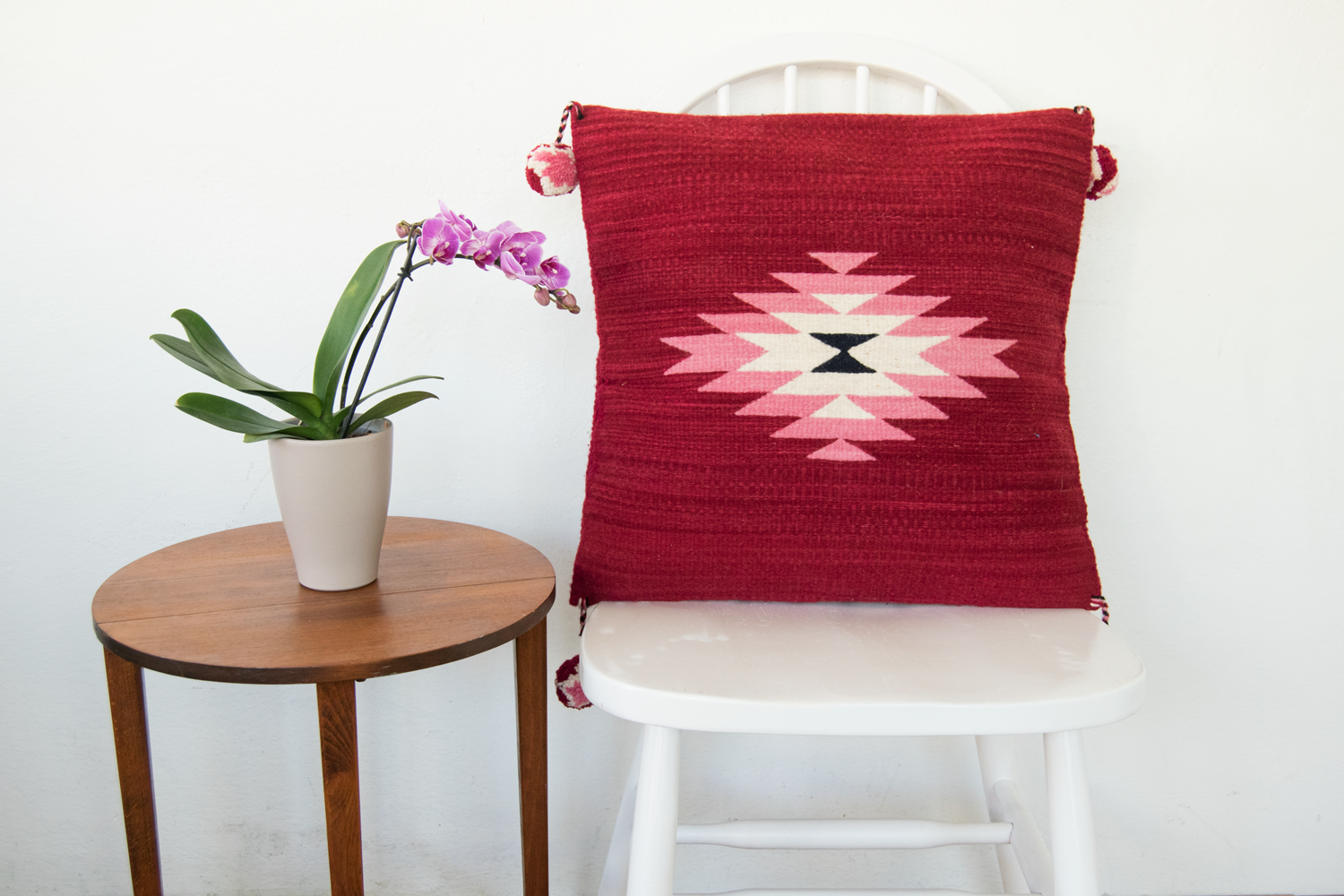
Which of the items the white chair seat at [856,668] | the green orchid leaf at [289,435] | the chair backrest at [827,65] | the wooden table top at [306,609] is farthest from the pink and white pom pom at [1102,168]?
the green orchid leaf at [289,435]

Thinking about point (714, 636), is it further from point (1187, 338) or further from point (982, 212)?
point (1187, 338)

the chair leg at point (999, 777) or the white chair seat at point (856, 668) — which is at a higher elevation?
the white chair seat at point (856, 668)

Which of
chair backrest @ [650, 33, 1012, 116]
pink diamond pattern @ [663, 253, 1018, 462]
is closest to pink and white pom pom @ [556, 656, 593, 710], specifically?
pink diamond pattern @ [663, 253, 1018, 462]

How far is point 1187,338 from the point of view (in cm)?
92

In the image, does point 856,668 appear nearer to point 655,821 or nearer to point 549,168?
point 655,821

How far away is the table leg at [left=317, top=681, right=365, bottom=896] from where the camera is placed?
55cm

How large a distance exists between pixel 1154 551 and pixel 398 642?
80 centimetres

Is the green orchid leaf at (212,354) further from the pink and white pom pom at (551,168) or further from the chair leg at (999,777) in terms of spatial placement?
the chair leg at (999,777)

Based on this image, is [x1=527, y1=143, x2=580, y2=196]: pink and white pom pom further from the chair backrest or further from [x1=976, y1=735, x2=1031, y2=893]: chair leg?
[x1=976, y1=735, x2=1031, y2=893]: chair leg

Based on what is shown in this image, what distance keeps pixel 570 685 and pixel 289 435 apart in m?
0.31

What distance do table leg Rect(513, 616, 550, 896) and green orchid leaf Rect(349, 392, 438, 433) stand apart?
7.7 inches

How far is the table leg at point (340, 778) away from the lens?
549 millimetres

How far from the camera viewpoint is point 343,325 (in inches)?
25.1

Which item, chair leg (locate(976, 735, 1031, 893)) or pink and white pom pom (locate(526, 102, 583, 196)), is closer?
pink and white pom pom (locate(526, 102, 583, 196))
